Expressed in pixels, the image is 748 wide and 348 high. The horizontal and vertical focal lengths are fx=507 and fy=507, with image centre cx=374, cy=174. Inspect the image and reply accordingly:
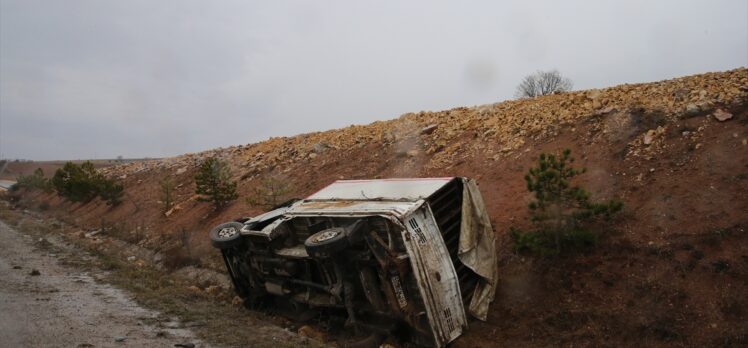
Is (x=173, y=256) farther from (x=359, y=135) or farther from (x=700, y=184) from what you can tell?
(x=700, y=184)

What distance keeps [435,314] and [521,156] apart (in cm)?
709

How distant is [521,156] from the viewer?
1212 cm

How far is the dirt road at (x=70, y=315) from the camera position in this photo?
250 inches

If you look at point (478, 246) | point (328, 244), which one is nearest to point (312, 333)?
point (328, 244)

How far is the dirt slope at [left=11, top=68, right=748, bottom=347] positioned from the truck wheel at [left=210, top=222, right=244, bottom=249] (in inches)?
149

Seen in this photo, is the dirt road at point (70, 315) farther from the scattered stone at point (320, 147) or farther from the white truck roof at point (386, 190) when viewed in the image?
the scattered stone at point (320, 147)

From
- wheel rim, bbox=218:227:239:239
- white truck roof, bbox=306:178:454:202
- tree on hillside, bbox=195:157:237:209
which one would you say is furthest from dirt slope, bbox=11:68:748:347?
wheel rim, bbox=218:227:239:239

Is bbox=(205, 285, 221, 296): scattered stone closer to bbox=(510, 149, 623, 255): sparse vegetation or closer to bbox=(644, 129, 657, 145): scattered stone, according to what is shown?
bbox=(510, 149, 623, 255): sparse vegetation

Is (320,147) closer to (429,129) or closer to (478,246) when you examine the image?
(429,129)

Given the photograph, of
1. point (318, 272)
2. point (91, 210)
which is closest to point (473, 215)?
point (318, 272)

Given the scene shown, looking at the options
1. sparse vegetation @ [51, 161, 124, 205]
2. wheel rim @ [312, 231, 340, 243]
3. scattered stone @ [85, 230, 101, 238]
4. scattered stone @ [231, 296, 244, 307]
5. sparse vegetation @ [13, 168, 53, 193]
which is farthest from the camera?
sparse vegetation @ [13, 168, 53, 193]

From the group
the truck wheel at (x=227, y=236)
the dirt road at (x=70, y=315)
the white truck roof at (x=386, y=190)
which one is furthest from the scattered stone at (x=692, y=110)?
the dirt road at (x=70, y=315)

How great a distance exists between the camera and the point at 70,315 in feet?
25.0

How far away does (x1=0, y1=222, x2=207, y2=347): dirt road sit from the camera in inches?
250
